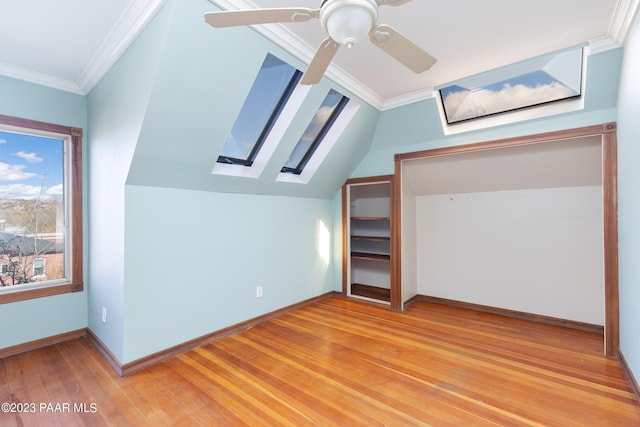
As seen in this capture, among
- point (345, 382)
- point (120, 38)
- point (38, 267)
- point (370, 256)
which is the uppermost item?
point (120, 38)

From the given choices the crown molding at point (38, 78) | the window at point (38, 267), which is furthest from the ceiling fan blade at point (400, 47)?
the window at point (38, 267)

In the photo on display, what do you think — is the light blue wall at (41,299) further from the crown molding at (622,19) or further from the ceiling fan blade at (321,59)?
the crown molding at (622,19)

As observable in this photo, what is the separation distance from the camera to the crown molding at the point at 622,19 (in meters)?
1.75

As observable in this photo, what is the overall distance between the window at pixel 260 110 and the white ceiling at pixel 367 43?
32 cm

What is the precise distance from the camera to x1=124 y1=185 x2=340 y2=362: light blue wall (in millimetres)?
2182

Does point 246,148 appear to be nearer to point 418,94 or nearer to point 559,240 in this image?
point 418,94

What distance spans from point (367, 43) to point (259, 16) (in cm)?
124

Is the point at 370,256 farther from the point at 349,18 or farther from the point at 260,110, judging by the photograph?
the point at 349,18

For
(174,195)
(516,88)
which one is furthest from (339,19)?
(516,88)

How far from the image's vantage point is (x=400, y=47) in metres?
1.33

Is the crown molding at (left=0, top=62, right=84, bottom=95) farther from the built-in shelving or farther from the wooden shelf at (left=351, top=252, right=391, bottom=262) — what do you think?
the wooden shelf at (left=351, top=252, right=391, bottom=262)

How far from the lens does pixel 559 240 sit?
2994mm

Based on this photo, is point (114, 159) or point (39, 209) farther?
point (39, 209)

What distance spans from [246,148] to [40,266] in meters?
2.14
